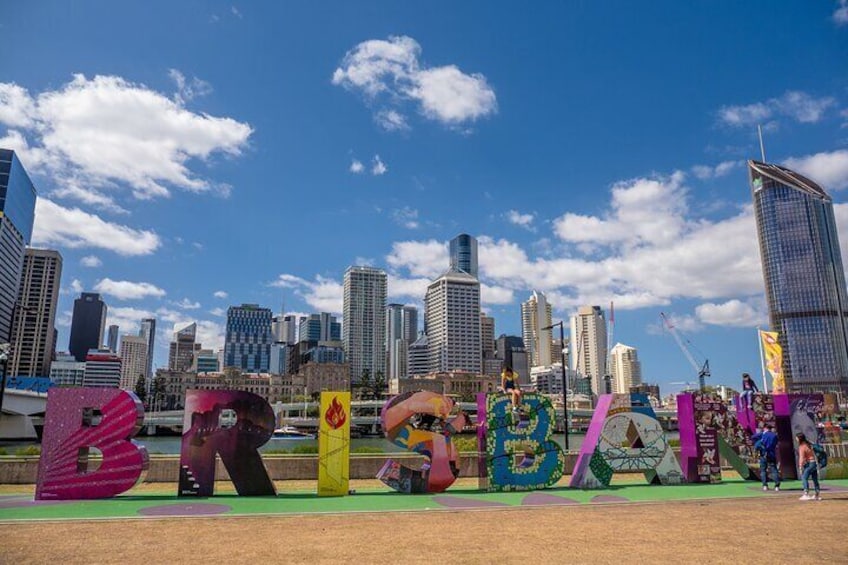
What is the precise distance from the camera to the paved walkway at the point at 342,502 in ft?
48.3

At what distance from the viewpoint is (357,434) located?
118625 millimetres

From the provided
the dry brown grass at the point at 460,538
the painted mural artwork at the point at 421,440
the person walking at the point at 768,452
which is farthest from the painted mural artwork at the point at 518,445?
the person walking at the point at 768,452

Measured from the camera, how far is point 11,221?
106 meters

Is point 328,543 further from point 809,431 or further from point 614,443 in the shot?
point 809,431

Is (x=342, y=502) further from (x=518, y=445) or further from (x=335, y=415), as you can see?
(x=518, y=445)

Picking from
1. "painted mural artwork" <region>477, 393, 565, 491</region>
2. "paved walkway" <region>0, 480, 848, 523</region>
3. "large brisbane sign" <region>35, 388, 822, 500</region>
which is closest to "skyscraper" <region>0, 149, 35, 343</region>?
"large brisbane sign" <region>35, 388, 822, 500</region>

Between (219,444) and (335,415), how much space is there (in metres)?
3.54

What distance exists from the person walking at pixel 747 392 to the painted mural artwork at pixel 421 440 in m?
12.0

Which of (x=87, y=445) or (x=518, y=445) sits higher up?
(x=87, y=445)

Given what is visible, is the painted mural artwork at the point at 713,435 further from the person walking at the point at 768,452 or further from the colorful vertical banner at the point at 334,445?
the colorful vertical banner at the point at 334,445

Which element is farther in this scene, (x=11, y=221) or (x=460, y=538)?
(x=11, y=221)

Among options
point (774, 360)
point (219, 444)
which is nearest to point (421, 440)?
point (219, 444)

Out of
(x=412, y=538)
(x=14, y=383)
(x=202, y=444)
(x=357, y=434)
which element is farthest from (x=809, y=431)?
(x=14, y=383)

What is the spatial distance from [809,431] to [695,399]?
5.21 meters
